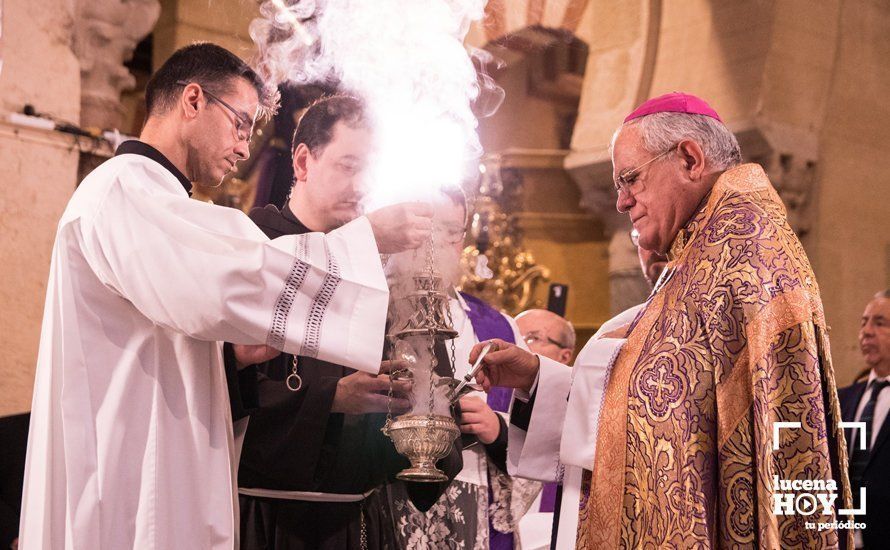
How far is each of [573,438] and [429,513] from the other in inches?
34.0

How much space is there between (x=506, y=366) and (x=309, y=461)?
68 centimetres

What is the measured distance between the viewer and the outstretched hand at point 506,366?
318 centimetres

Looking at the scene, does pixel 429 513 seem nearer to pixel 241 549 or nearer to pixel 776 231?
pixel 241 549

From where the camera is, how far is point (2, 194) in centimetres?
580

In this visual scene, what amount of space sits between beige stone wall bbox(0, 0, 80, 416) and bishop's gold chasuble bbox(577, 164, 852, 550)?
4.05 meters

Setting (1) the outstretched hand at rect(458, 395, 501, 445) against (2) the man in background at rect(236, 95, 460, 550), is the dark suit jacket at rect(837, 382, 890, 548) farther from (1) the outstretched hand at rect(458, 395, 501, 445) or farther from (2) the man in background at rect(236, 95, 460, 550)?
(2) the man in background at rect(236, 95, 460, 550)

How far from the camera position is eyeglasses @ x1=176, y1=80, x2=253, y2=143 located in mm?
3045

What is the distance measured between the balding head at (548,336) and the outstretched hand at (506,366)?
244 cm

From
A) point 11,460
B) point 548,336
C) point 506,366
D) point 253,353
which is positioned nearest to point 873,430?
point 548,336

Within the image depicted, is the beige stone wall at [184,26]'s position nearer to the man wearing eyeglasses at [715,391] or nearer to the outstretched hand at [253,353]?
the outstretched hand at [253,353]

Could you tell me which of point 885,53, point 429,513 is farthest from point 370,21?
point 885,53

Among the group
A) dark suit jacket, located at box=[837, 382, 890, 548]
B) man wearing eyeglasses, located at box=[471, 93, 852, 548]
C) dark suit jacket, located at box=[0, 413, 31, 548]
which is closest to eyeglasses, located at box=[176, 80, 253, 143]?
man wearing eyeglasses, located at box=[471, 93, 852, 548]

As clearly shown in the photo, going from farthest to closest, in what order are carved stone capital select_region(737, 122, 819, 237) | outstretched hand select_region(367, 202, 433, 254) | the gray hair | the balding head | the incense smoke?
carved stone capital select_region(737, 122, 819, 237) → the balding head → the incense smoke → the gray hair → outstretched hand select_region(367, 202, 433, 254)

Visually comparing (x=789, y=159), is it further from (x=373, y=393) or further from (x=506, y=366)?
(x=373, y=393)
